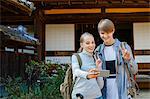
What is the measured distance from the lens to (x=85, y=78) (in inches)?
117

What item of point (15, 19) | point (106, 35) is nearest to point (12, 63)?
→ point (15, 19)

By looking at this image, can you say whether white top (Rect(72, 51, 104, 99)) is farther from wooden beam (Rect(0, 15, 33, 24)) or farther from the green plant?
wooden beam (Rect(0, 15, 33, 24))

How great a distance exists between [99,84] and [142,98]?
23.0ft

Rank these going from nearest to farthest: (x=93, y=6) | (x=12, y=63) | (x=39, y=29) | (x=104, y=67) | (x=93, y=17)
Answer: (x=104, y=67)
(x=12, y=63)
(x=39, y=29)
(x=93, y=6)
(x=93, y=17)

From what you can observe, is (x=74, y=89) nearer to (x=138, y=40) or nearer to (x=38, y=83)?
(x=38, y=83)

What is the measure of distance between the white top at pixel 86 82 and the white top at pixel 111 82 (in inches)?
3.2

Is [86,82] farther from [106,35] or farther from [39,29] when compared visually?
[39,29]

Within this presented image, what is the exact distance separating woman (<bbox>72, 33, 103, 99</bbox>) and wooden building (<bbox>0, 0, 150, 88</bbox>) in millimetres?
8469

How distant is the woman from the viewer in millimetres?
3041

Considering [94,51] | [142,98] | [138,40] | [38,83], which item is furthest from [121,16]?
[94,51]

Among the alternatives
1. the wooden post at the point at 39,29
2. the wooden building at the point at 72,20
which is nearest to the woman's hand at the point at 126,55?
the wooden building at the point at 72,20

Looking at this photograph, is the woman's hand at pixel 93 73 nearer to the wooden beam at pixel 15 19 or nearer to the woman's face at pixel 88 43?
the woman's face at pixel 88 43

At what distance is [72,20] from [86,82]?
9473 millimetres

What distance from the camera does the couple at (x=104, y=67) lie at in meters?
2.90
